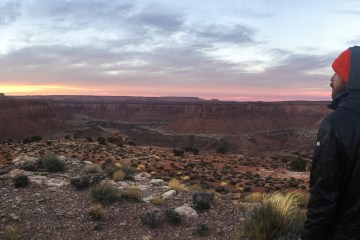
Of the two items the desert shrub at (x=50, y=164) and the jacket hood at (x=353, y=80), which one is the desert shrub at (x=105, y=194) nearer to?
the desert shrub at (x=50, y=164)

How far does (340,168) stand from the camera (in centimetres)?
251

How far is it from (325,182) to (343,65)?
0.83 m

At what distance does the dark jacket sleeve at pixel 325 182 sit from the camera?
97.7 inches

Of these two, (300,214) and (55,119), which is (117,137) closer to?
(300,214)

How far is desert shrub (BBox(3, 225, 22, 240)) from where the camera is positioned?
22.5 feet

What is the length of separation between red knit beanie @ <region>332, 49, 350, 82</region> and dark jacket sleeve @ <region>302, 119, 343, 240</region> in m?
0.39

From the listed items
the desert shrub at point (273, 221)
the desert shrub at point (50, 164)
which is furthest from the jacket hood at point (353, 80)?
the desert shrub at point (50, 164)

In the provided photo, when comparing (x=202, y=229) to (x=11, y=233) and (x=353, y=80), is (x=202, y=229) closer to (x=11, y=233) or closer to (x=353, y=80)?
(x=11, y=233)

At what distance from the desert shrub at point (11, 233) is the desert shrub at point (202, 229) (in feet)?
11.1

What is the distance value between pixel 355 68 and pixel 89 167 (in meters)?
12.2

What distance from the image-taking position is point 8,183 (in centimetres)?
1050

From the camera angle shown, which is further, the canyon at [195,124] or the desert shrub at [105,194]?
the canyon at [195,124]

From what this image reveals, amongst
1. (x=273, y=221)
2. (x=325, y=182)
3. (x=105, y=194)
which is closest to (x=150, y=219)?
(x=105, y=194)

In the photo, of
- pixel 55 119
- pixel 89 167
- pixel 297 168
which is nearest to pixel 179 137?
pixel 55 119
